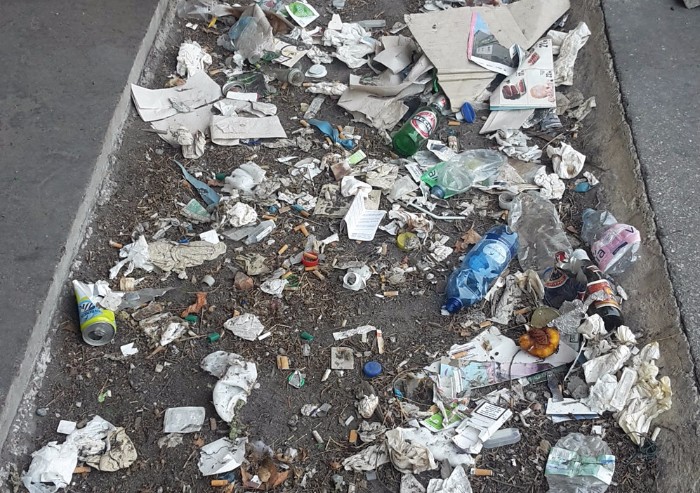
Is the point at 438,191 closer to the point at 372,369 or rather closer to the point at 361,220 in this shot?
the point at 361,220

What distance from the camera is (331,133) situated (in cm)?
392

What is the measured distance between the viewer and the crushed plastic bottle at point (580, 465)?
8.38 ft

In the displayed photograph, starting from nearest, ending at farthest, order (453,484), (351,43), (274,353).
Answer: (453,484)
(274,353)
(351,43)

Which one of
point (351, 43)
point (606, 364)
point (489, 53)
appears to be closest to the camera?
point (606, 364)

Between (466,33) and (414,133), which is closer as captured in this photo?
(414,133)

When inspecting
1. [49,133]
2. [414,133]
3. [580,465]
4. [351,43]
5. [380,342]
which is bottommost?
[580,465]

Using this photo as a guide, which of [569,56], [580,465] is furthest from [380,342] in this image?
[569,56]

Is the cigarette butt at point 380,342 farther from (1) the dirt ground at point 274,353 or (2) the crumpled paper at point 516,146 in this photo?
(2) the crumpled paper at point 516,146

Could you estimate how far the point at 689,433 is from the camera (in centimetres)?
256

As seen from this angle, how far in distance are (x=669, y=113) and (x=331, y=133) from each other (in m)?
1.98

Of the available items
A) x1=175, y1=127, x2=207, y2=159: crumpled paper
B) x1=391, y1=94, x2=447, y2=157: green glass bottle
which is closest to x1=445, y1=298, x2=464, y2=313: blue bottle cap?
x1=391, y1=94, x2=447, y2=157: green glass bottle

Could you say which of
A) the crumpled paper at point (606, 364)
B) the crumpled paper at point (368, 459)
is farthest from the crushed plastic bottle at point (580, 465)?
the crumpled paper at point (368, 459)

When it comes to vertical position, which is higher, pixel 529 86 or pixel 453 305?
pixel 529 86

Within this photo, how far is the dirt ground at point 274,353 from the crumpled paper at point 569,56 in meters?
0.98
